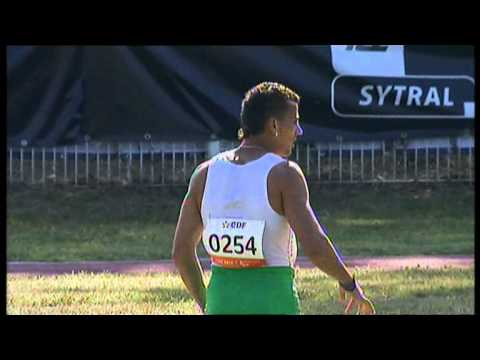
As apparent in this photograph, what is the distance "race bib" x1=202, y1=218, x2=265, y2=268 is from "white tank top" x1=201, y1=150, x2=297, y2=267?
0.9 inches

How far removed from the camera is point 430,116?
13.1m

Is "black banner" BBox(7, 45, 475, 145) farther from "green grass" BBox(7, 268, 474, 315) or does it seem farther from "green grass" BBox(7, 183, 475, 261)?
"green grass" BBox(7, 268, 474, 315)

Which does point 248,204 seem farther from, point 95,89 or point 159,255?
point 95,89

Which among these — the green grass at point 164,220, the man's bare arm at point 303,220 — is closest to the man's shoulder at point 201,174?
the man's bare arm at point 303,220

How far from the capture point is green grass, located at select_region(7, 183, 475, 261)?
34.0ft

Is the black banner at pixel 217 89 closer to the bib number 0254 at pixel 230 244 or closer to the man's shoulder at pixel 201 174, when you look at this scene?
the man's shoulder at pixel 201 174

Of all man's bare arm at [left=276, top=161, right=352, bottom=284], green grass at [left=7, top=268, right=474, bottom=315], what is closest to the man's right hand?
man's bare arm at [left=276, top=161, right=352, bottom=284]

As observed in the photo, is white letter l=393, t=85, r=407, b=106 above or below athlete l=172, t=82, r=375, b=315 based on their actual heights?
above

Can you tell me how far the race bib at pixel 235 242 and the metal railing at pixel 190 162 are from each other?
28.6 feet

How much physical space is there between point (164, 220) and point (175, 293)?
440 cm

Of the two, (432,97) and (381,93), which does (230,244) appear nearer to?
(381,93)

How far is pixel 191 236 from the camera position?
445 centimetres

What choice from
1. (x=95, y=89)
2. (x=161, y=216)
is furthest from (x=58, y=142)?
(x=161, y=216)

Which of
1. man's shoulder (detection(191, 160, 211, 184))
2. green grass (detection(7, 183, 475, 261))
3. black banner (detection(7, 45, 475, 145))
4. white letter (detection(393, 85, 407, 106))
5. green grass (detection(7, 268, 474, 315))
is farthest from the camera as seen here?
white letter (detection(393, 85, 407, 106))
